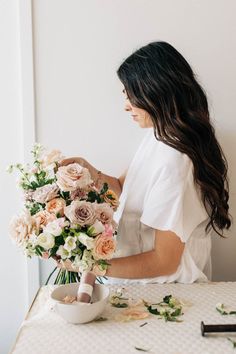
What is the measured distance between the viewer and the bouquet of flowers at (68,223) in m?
1.11

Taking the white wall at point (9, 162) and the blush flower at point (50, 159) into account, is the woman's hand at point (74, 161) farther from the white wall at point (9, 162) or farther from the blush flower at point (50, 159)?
the white wall at point (9, 162)

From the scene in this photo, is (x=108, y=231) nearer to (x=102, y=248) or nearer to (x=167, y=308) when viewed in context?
(x=102, y=248)

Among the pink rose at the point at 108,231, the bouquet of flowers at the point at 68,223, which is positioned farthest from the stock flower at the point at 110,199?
the pink rose at the point at 108,231

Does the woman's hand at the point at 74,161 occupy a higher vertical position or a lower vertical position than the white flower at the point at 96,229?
higher

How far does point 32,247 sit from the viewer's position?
1.14 m

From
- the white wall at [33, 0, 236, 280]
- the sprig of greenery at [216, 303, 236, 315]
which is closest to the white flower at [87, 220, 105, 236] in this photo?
the sprig of greenery at [216, 303, 236, 315]

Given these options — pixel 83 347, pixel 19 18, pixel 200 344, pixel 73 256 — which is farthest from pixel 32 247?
pixel 19 18

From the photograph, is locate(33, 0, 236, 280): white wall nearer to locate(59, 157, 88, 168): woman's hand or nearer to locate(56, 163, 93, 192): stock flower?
locate(59, 157, 88, 168): woman's hand

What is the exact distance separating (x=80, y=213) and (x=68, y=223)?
39 mm

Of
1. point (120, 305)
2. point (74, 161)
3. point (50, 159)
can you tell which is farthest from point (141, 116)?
point (120, 305)

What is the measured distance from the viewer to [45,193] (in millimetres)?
1174

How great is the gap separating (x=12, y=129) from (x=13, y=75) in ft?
0.63

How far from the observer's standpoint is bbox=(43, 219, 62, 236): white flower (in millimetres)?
1107

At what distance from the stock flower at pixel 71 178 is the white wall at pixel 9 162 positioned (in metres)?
0.58
